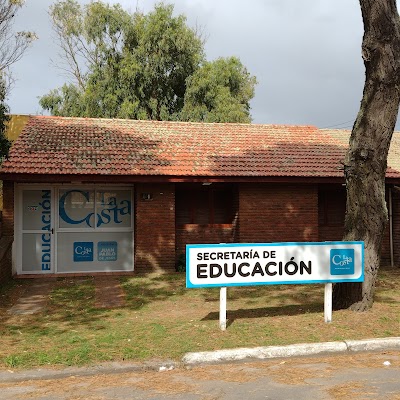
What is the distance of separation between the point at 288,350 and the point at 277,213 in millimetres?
8363

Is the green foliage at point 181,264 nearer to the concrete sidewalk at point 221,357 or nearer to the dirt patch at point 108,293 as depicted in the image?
the dirt patch at point 108,293

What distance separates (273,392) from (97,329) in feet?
10.9

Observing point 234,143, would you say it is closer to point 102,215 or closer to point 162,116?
point 102,215

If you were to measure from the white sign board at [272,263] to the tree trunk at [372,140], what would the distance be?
402 millimetres

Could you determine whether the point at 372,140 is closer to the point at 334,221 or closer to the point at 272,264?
the point at 272,264

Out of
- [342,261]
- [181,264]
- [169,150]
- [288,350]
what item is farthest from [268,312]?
[169,150]

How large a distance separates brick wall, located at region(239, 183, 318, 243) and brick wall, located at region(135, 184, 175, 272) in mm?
2073

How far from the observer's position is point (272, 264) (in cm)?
719

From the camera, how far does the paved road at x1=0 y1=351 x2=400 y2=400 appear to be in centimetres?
476


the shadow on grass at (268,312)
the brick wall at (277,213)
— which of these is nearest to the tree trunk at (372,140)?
the shadow on grass at (268,312)

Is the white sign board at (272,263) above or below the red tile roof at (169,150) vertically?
below


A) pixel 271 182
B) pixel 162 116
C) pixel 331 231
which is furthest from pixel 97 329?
Answer: pixel 162 116

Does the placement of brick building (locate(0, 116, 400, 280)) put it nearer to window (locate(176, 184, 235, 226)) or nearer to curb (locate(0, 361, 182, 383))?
window (locate(176, 184, 235, 226))

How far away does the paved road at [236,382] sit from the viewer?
4.76 meters
